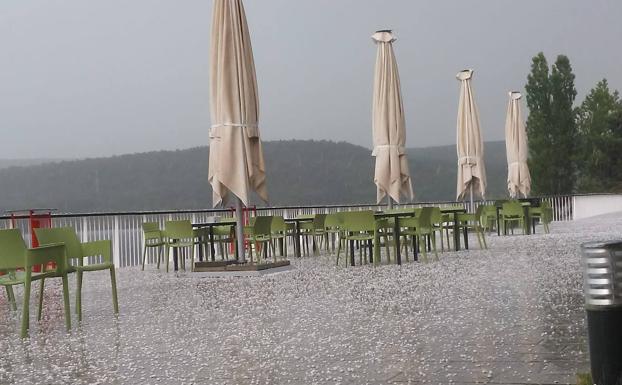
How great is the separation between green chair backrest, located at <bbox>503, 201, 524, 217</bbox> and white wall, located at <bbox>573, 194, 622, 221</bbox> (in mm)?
9816

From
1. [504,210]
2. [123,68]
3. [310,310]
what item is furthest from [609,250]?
[123,68]

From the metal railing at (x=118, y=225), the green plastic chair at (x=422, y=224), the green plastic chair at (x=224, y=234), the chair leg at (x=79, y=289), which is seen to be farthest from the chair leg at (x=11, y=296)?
the green plastic chair at (x=422, y=224)

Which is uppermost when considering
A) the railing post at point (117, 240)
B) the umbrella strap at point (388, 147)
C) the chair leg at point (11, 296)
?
the umbrella strap at point (388, 147)

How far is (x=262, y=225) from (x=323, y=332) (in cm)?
517

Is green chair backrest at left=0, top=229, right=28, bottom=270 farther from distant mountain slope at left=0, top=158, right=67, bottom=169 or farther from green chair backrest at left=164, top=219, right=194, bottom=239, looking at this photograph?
distant mountain slope at left=0, top=158, right=67, bottom=169

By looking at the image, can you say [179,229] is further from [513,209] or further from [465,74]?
[465,74]

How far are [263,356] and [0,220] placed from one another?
748cm

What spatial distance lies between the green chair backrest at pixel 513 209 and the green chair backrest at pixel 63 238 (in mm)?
10550

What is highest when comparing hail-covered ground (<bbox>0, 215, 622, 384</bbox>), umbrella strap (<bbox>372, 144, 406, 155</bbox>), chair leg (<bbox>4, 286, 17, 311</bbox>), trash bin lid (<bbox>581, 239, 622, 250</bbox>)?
umbrella strap (<bbox>372, 144, 406, 155</bbox>)

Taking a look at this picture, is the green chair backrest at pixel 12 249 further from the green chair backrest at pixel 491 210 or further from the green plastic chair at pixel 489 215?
the green chair backrest at pixel 491 210

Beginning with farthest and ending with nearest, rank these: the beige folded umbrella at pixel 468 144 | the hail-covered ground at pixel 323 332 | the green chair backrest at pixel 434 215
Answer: the beige folded umbrella at pixel 468 144 < the green chair backrest at pixel 434 215 < the hail-covered ground at pixel 323 332

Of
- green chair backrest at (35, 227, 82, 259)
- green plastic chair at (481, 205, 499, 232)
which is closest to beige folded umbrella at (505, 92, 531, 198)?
green plastic chair at (481, 205, 499, 232)

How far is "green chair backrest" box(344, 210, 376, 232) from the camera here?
9391mm

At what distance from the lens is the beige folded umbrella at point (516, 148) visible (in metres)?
18.6
